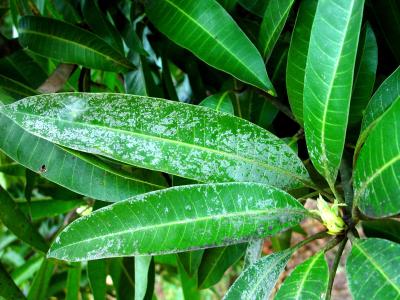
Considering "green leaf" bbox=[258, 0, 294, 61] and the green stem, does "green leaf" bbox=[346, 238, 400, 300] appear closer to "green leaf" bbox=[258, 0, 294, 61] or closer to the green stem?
the green stem

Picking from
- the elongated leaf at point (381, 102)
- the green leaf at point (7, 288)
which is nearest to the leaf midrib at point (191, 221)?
the elongated leaf at point (381, 102)

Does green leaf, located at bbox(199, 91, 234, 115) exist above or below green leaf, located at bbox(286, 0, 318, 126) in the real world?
below

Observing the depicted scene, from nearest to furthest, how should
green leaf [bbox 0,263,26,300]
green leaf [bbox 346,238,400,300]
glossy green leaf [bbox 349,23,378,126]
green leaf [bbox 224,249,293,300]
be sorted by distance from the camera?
green leaf [bbox 346,238,400,300], green leaf [bbox 224,249,293,300], glossy green leaf [bbox 349,23,378,126], green leaf [bbox 0,263,26,300]

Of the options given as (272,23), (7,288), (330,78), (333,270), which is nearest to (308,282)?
(333,270)

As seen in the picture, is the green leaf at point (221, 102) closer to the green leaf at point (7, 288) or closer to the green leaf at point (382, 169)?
the green leaf at point (382, 169)

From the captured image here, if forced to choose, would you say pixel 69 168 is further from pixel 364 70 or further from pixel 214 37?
pixel 364 70

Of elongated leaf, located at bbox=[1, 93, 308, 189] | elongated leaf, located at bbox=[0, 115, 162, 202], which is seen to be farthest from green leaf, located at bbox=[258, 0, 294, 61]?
elongated leaf, located at bbox=[0, 115, 162, 202]
